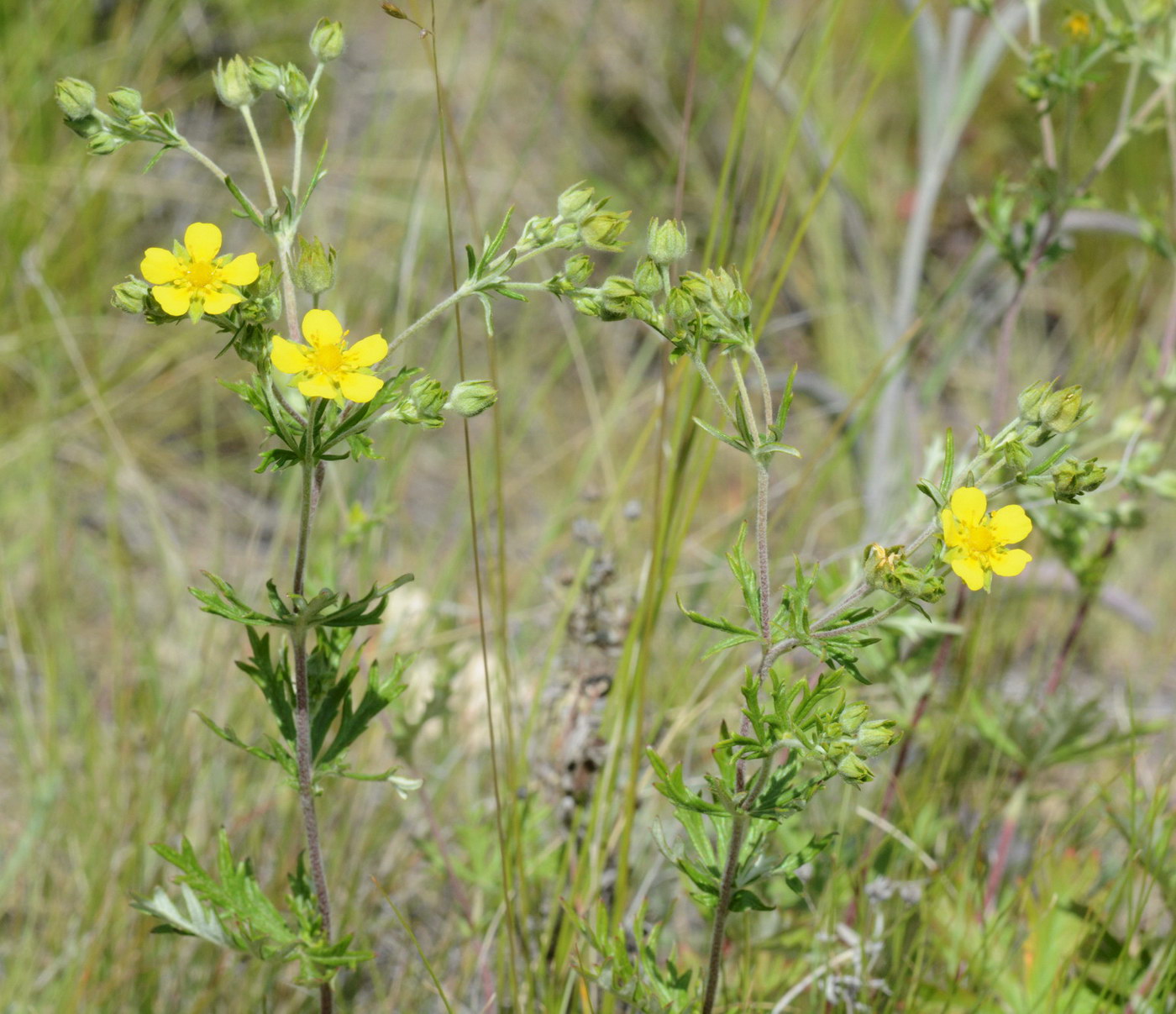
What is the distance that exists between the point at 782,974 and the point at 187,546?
218 cm

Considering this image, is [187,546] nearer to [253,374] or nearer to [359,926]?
[359,926]

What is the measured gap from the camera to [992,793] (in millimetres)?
1935

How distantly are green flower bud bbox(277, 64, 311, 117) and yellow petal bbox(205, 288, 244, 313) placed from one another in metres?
0.25

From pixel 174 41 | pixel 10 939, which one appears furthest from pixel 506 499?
pixel 174 41

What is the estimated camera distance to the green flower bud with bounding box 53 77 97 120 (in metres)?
1.08

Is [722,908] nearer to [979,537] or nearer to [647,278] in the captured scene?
[979,537]

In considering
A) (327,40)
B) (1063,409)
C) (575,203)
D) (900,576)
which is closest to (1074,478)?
(1063,409)

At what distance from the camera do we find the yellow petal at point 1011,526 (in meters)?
1.00

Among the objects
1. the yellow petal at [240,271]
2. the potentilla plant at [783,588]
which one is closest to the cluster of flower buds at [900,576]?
the potentilla plant at [783,588]

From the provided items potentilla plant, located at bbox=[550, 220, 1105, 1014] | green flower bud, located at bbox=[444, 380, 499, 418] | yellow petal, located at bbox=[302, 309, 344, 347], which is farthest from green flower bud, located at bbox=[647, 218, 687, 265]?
yellow petal, located at bbox=[302, 309, 344, 347]

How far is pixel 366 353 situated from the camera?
101cm

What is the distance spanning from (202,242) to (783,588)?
25.5 inches

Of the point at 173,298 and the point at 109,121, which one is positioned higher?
the point at 109,121

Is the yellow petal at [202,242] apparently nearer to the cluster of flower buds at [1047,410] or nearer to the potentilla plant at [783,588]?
the potentilla plant at [783,588]
